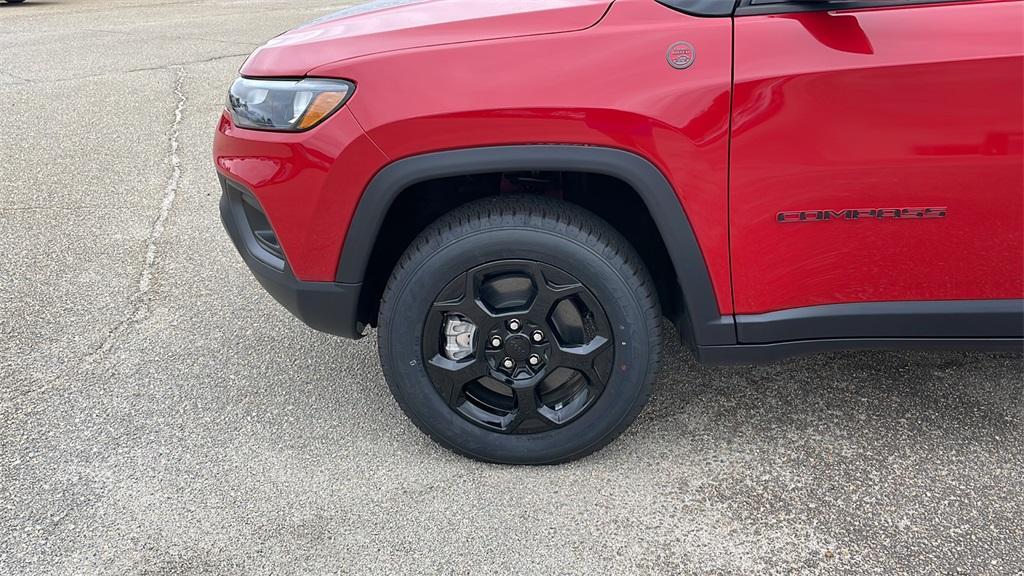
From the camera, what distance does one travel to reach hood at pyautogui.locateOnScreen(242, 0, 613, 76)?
2.05m

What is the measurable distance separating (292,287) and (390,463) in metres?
0.61

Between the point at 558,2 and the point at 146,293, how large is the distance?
7.68 ft

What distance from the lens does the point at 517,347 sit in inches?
90.3

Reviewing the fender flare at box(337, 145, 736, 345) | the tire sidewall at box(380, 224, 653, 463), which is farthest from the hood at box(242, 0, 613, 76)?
the tire sidewall at box(380, 224, 653, 463)

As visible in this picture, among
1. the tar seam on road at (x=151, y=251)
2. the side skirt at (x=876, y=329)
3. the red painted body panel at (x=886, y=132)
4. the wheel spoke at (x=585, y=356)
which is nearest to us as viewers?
the red painted body panel at (x=886, y=132)

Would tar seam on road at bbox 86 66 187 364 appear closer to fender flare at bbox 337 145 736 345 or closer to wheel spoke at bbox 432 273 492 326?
fender flare at bbox 337 145 736 345

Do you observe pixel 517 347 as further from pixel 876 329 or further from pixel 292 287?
pixel 876 329

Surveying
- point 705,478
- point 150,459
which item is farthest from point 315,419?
point 705,478

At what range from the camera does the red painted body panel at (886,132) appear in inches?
74.4

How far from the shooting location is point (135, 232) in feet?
13.6

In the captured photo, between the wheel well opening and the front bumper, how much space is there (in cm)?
7

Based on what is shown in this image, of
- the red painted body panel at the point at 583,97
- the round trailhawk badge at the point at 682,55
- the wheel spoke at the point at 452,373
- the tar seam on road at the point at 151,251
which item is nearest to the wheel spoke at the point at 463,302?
the wheel spoke at the point at 452,373

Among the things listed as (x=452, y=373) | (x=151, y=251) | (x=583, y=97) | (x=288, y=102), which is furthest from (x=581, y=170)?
(x=151, y=251)

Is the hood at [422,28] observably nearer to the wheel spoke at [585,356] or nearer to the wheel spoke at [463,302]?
the wheel spoke at [463,302]
